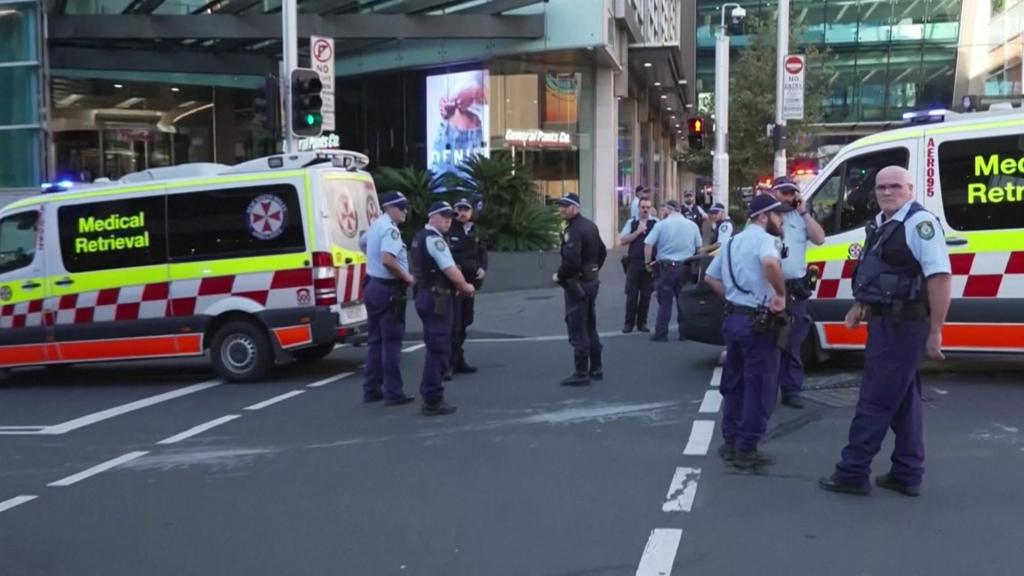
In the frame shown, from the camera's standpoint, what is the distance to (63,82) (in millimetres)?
24641

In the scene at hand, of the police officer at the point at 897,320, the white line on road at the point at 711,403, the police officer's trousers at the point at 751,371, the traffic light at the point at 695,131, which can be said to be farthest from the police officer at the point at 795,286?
the traffic light at the point at 695,131

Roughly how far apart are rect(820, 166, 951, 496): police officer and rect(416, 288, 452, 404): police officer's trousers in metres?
3.50

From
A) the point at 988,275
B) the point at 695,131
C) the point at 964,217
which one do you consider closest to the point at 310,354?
the point at 964,217

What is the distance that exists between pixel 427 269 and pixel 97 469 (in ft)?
9.34

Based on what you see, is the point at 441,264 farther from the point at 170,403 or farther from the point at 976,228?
the point at 976,228

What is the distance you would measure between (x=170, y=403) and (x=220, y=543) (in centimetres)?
469

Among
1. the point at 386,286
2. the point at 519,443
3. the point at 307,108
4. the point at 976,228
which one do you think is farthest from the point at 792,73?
the point at 519,443

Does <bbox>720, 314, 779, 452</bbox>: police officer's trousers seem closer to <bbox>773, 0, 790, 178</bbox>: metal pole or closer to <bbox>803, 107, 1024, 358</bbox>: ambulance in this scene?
<bbox>803, 107, 1024, 358</bbox>: ambulance

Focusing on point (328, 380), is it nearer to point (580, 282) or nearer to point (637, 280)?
point (580, 282)

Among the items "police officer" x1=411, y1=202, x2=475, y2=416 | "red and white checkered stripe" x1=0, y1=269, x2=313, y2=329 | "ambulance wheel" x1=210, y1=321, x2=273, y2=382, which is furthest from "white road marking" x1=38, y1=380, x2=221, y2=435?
"police officer" x1=411, y1=202, x2=475, y2=416

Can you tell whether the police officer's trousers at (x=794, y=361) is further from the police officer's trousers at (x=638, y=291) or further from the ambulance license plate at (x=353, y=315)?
the police officer's trousers at (x=638, y=291)

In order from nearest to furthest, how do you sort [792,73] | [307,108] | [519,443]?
[519,443] < [307,108] < [792,73]

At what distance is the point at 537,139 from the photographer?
85.0ft

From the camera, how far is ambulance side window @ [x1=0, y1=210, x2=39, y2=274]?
436 inches
